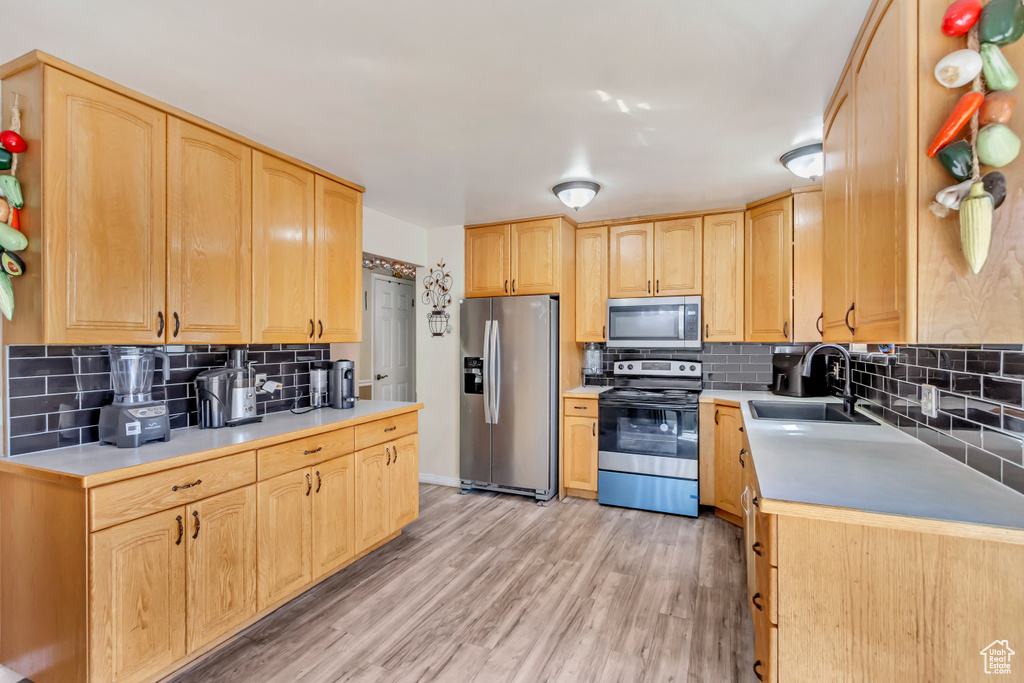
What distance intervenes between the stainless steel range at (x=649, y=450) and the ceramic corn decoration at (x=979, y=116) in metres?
2.62

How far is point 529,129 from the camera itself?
7.34 ft

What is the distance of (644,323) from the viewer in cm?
390

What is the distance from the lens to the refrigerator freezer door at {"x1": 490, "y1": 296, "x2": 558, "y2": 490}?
383cm

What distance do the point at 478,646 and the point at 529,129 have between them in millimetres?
2343

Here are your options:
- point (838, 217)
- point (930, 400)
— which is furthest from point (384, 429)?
point (930, 400)

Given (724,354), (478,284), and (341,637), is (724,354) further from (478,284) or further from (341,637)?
(341,637)

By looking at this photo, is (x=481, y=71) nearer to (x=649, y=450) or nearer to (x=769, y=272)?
(x=769, y=272)

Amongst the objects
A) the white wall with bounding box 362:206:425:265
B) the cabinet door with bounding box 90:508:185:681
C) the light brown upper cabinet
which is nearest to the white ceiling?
the white wall with bounding box 362:206:425:265

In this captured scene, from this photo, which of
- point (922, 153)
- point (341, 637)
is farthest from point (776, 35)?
point (341, 637)

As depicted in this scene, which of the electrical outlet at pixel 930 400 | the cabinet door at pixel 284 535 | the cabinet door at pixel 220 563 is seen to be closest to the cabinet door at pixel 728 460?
the electrical outlet at pixel 930 400

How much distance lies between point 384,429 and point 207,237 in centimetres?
141

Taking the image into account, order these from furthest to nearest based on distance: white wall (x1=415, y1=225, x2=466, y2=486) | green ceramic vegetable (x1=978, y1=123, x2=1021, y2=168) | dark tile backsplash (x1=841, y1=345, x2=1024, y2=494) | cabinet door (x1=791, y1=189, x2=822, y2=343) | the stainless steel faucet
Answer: white wall (x1=415, y1=225, x2=466, y2=486)
cabinet door (x1=791, y1=189, x2=822, y2=343)
the stainless steel faucet
dark tile backsplash (x1=841, y1=345, x2=1024, y2=494)
green ceramic vegetable (x1=978, y1=123, x2=1021, y2=168)

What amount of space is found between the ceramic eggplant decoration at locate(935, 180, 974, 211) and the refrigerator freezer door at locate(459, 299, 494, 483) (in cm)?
317

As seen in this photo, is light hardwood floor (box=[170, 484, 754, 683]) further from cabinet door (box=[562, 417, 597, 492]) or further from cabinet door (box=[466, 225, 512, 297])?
cabinet door (box=[466, 225, 512, 297])
